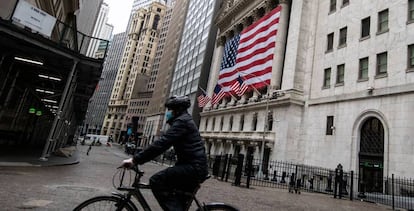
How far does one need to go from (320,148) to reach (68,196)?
85.3 feet

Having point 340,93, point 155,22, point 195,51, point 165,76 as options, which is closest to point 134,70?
point 155,22

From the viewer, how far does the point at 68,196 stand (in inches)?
303

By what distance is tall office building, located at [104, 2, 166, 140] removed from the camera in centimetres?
14325

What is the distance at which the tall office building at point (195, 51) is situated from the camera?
234 ft

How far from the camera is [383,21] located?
86.4ft

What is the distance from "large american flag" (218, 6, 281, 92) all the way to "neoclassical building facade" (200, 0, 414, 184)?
173cm

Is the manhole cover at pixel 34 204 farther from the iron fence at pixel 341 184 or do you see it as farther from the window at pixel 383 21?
the window at pixel 383 21

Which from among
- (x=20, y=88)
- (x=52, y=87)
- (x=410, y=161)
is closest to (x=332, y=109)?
(x=410, y=161)

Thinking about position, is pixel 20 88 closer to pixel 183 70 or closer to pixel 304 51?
pixel 304 51

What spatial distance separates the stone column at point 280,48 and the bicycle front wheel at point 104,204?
36.1 m

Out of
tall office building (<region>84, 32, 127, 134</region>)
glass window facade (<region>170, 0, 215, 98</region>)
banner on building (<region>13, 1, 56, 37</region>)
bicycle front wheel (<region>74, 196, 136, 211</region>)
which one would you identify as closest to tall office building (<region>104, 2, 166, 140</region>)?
tall office building (<region>84, 32, 127, 134</region>)

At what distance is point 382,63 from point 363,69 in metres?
1.86

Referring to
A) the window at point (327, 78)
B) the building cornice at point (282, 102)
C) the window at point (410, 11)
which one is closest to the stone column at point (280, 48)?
the building cornice at point (282, 102)

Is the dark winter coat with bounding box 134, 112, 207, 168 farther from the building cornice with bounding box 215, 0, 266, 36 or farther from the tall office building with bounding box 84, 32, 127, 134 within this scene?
the tall office building with bounding box 84, 32, 127, 134
